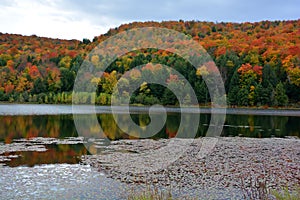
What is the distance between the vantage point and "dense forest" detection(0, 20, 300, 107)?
72250mm

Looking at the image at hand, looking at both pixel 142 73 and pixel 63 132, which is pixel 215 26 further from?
pixel 63 132

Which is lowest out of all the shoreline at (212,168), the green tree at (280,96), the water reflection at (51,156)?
the water reflection at (51,156)

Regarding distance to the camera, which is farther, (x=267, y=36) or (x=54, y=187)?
(x=267, y=36)

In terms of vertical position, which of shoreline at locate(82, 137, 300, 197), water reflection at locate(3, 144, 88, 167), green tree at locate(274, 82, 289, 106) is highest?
green tree at locate(274, 82, 289, 106)

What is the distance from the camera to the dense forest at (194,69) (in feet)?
237

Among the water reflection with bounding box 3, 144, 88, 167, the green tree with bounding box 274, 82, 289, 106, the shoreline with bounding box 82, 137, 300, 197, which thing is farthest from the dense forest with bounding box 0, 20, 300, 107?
the water reflection with bounding box 3, 144, 88, 167

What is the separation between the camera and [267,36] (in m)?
94.1

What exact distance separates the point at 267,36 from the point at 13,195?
93263mm

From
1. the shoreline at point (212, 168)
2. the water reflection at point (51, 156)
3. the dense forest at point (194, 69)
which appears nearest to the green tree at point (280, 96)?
the dense forest at point (194, 69)

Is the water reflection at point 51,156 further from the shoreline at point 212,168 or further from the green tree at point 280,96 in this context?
the green tree at point 280,96

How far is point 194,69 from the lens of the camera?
8256cm

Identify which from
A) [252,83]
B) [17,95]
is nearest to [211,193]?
[252,83]

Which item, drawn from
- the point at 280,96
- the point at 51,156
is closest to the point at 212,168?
the point at 51,156

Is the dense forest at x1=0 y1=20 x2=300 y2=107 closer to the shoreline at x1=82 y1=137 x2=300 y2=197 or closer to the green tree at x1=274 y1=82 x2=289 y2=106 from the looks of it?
the green tree at x1=274 y1=82 x2=289 y2=106
